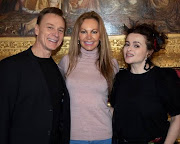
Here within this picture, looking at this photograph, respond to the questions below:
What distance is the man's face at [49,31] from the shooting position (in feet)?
7.79

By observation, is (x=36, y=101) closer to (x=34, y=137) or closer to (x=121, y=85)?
(x=34, y=137)

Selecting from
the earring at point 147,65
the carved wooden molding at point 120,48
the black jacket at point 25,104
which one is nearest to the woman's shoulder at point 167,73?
the earring at point 147,65

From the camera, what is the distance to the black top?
220 centimetres

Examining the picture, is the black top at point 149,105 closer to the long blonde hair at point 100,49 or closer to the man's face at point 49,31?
the long blonde hair at point 100,49

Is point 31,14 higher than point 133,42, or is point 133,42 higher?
point 31,14

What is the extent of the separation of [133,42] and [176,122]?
0.96m

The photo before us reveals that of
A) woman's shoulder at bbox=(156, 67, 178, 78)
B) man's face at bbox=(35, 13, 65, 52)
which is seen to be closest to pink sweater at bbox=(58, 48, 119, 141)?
man's face at bbox=(35, 13, 65, 52)

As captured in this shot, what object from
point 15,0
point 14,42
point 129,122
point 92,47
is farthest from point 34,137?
point 15,0

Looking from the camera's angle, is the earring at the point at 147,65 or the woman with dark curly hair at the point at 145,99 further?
the earring at the point at 147,65

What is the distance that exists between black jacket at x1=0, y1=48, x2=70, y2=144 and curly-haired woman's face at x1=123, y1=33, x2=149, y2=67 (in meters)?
0.95

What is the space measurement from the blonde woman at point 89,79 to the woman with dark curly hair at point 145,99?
189mm

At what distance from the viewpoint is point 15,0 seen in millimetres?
3854

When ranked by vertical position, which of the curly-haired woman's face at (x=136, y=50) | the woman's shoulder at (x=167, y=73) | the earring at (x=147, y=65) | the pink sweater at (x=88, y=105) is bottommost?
the pink sweater at (x=88, y=105)

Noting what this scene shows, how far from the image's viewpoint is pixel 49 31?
7.91 feet
